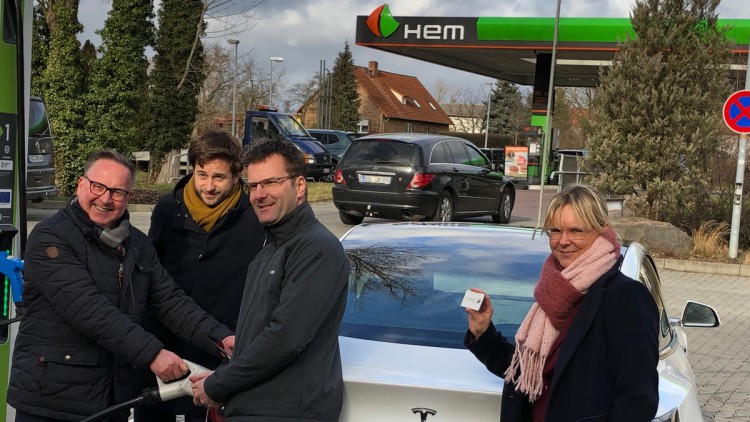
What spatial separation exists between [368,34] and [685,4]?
15861 millimetres

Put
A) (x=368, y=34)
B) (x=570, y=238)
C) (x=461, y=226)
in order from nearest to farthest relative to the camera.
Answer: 1. (x=570, y=238)
2. (x=461, y=226)
3. (x=368, y=34)

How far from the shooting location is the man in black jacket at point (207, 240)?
12.2 feet

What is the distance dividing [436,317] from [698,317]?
66.9 inches

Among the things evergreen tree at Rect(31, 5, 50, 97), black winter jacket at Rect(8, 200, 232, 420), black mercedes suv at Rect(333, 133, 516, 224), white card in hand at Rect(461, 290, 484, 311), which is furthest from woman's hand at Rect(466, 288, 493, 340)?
evergreen tree at Rect(31, 5, 50, 97)

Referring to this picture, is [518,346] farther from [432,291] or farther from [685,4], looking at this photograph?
[685,4]

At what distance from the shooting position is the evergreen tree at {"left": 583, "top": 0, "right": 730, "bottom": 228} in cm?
1614

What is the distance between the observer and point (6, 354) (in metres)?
4.01

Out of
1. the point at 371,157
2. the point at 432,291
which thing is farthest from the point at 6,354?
the point at 371,157

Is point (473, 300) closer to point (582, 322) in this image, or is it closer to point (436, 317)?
point (582, 322)

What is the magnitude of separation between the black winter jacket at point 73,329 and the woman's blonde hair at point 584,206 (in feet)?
5.03

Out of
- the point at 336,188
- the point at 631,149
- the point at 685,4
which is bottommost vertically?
the point at 336,188

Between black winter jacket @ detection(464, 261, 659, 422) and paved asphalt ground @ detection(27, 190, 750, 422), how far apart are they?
162 inches

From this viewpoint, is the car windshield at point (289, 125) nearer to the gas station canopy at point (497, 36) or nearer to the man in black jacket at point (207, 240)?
the gas station canopy at point (497, 36)

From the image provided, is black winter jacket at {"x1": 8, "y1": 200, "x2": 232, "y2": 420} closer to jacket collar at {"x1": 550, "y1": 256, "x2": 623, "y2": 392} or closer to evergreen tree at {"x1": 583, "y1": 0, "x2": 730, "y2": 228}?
jacket collar at {"x1": 550, "y1": 256, "x2": 623, "y2": 392}
